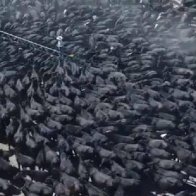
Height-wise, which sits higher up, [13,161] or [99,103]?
[99,103]

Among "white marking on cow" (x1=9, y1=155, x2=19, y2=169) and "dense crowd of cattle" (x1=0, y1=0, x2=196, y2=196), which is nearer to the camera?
"dense crowd of cattle" (x1=0, y1=0, x2=196, y2=196)

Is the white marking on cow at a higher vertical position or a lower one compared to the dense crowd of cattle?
lower

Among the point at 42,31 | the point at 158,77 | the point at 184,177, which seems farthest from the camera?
the point at 42,31

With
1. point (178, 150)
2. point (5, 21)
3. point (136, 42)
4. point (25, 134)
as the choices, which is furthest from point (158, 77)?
point (5, 21)

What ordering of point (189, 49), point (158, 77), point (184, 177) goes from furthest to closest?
point (189, 49)
point (158, 77)
point (184, 177)

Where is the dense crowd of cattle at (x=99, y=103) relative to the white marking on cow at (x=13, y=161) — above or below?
above

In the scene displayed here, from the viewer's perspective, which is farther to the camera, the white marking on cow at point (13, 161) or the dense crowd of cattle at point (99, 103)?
the white marking on cow at point (13, 161)

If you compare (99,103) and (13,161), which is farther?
(99,103)

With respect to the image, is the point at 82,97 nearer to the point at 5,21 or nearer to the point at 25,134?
the point at 25,134
